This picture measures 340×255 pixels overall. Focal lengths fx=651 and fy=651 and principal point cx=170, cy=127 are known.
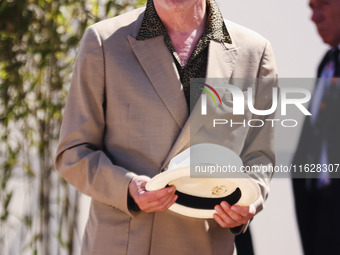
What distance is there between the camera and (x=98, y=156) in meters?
1.71

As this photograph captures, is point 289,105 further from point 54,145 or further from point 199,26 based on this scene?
point 54,145

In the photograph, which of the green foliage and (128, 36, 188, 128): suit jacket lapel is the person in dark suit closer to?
(128, 36, 188, 128): suit jacket lapel

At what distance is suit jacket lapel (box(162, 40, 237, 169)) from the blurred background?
526 mm

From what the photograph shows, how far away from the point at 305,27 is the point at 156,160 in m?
0.81

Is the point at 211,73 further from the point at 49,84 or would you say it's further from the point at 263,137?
the point at 49,84

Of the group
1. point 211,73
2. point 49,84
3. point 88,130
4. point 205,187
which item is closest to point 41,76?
point 49,84

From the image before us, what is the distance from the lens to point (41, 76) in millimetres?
2850

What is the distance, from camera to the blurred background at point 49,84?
228 centimetres

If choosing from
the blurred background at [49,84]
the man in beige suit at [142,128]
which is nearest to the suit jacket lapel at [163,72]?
the man in beige suit at [142,128]

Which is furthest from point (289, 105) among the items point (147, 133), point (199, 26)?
point (147, 133)

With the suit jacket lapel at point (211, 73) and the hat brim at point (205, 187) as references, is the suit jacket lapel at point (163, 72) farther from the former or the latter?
the hat brim at point (205, 187)

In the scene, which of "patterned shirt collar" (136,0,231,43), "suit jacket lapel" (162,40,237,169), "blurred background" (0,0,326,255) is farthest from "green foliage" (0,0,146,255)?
"suit jacket lapel" (162,40,237,169)

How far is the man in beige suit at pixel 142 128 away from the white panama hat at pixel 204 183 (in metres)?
0.07

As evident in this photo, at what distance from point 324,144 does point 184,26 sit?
1.97 feet
